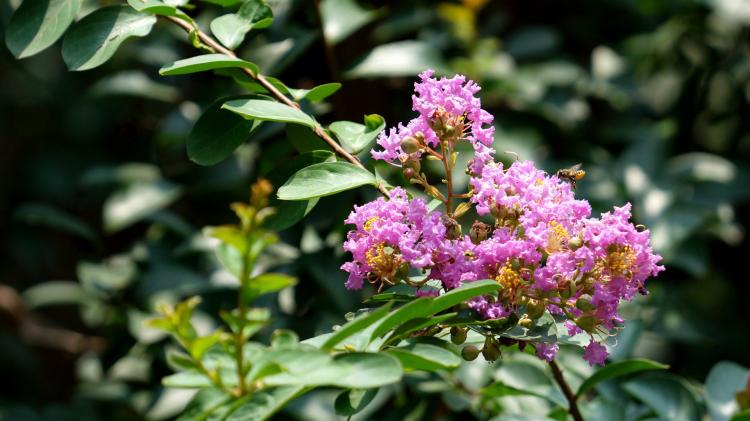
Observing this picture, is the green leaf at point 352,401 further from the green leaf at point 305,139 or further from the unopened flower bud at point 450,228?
the green leaf at point 305,139

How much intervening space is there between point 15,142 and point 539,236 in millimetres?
2927

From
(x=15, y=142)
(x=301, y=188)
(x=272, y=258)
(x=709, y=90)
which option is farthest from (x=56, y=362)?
(x=301, y=188)

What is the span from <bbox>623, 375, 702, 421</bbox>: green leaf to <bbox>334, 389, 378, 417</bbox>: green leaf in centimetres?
59

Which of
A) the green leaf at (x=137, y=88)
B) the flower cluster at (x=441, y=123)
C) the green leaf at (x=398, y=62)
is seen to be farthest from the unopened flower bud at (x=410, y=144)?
the green leaf at (x=137, y=88)

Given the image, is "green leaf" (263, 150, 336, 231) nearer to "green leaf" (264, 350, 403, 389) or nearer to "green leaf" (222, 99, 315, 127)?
"green leaf" (222, 99, 315, 127)

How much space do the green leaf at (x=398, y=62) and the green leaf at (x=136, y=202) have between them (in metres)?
0.56

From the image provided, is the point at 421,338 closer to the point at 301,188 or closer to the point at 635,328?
the point at 301,188

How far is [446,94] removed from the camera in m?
1.11

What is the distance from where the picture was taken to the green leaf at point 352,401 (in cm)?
105

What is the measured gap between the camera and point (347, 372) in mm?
837

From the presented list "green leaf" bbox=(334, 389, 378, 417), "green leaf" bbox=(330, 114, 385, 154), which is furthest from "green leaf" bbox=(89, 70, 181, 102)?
"green leaf" bbox=(334, 389, 378, 417)

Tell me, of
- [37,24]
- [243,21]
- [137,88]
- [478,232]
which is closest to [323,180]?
[478,232]

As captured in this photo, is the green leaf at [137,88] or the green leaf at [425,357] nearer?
the green leaf at [425,357]

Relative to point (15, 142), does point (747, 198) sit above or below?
above
